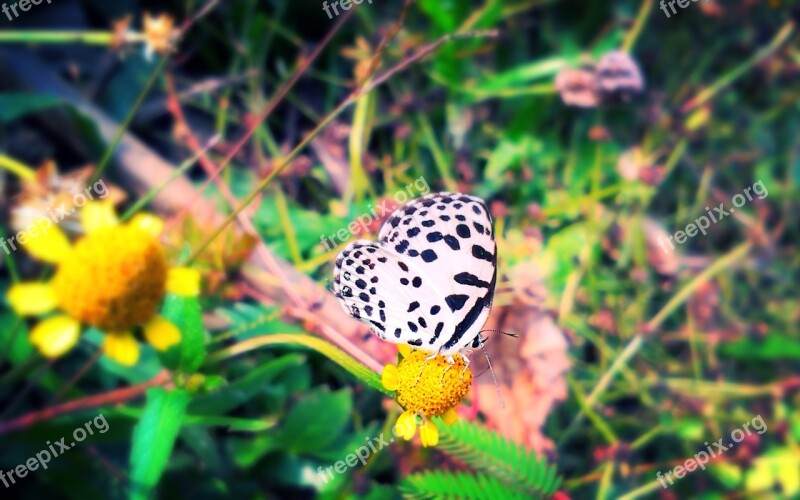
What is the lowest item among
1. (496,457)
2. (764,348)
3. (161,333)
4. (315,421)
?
(764,348)

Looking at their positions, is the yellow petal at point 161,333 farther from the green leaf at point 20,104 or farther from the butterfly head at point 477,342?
the green leaf at point 20,104

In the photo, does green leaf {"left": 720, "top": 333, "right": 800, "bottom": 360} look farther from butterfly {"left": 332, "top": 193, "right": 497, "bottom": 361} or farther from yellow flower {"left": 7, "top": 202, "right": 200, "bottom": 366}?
yellow flower {"left": 7, "top": 202, "right": 200, "bottom": 366}

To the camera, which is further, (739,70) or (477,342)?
(739,70)

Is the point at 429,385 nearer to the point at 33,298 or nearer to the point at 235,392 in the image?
the point at 235,392

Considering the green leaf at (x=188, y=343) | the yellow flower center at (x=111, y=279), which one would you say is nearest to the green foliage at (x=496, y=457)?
the green leaf at (x=188, y=343)

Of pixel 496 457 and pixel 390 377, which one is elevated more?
pixel 390 377

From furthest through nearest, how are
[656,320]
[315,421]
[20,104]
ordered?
[656,320] < [20,104] < [315,421]

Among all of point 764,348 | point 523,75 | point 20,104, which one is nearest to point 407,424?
point 20,104
